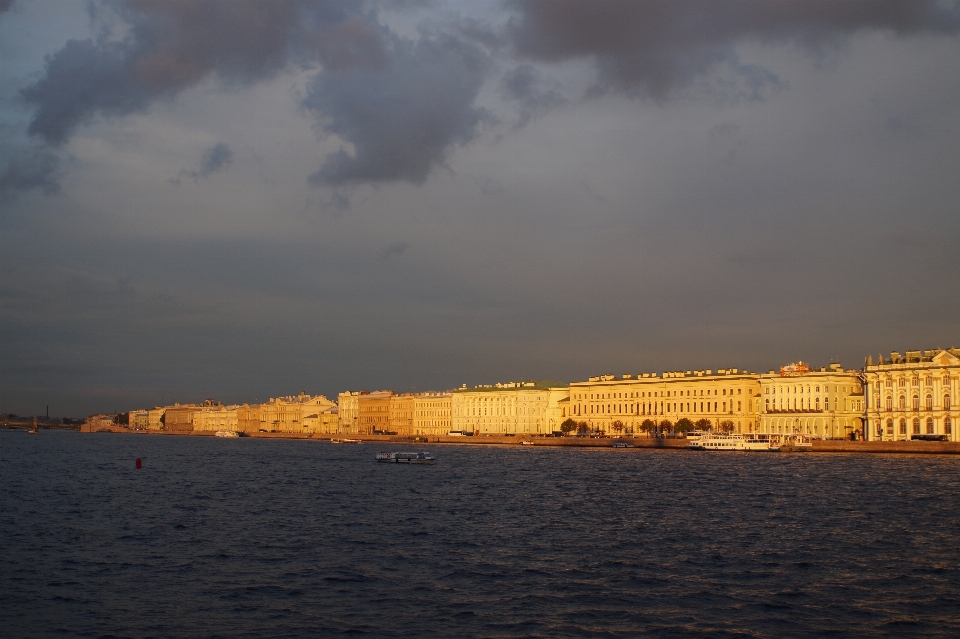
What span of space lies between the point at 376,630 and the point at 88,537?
12.4m

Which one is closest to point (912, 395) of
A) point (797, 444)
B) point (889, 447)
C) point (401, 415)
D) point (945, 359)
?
point (945, 359)

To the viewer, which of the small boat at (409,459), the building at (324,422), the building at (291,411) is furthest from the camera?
the building at (291,411)

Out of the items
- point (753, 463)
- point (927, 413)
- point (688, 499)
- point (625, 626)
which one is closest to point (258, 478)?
point (688, 499)

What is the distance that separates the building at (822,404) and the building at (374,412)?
68669 millimetres

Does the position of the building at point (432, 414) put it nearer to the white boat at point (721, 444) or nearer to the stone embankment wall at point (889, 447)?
the white boat at point (721, 444)

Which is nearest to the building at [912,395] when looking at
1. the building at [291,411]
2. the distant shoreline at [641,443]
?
the distant shoreline at [641,443]

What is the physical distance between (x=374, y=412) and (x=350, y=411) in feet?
29.7

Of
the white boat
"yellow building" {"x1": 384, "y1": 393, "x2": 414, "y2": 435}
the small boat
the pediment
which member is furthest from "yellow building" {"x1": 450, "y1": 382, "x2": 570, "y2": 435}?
the small boat

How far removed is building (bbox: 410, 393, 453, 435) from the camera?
136000 millimetres

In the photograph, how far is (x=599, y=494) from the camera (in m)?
37.7

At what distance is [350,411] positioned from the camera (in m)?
160

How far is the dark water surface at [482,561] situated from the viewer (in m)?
16.0

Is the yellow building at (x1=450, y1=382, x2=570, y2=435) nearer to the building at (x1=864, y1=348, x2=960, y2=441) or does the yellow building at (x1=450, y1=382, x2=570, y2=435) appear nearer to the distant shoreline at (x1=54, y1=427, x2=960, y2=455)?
the distant shoreline at (x1=54, y1=427, x2=960, y2=455)

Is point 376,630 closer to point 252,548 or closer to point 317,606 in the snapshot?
point 317,606
